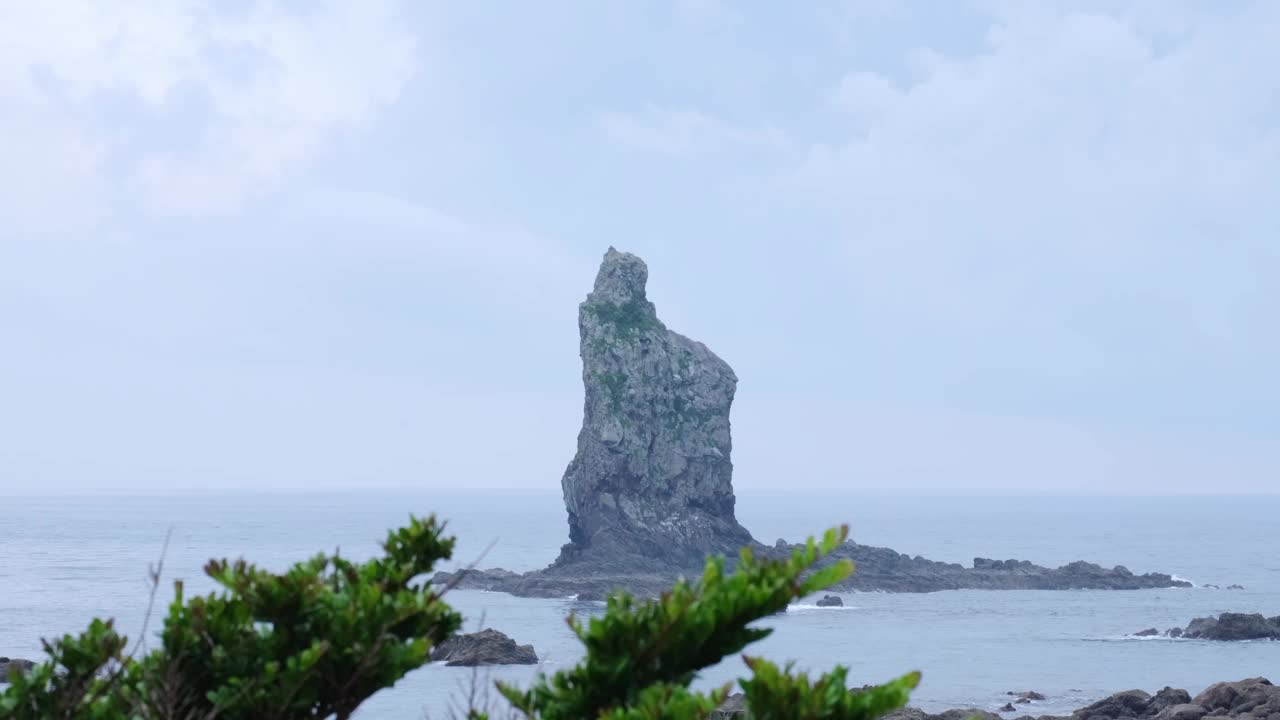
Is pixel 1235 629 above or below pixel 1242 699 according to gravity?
above

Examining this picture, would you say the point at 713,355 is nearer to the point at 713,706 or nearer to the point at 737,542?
the point at 737,542

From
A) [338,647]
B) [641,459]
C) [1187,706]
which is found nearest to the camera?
[338,647]

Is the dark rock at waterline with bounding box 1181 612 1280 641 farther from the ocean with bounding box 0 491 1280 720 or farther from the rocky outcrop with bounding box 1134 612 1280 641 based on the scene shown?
the ocean with bounding box 0 491 1280 720

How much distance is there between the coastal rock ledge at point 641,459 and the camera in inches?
3642

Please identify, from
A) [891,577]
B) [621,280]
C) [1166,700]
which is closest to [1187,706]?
[1166,700]

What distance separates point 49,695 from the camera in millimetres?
8773

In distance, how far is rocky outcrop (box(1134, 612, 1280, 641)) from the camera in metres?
75.9

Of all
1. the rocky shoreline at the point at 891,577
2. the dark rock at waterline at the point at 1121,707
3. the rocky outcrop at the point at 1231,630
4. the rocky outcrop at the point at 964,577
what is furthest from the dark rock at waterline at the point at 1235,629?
the dark rock at waterline at the point at 1121,707

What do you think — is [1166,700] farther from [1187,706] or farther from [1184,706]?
[1187,706]

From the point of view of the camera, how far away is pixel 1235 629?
250ft

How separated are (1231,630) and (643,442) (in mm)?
40941

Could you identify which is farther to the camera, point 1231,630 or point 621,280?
point 621,280

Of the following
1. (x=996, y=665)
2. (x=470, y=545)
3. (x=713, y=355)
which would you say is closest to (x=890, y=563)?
(x=713, y=355)

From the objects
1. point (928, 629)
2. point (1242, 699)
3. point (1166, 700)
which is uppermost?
point (1242, 699)
